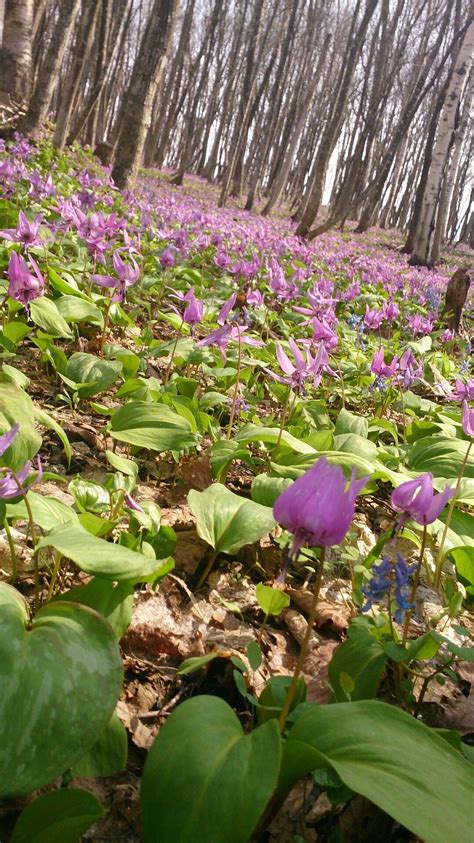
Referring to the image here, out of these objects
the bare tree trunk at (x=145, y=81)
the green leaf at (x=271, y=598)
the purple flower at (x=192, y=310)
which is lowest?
the green leaf at (x=271, y=598)

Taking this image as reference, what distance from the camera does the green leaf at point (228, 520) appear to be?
1.61m

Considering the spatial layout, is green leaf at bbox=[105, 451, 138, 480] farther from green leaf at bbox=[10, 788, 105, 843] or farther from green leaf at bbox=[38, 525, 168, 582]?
green leaf at bbox=[10, 788, 105, 843]

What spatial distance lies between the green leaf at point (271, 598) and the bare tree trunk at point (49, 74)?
1088 centimetres

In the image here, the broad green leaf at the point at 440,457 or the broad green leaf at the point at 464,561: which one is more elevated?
the broad green leaf at the point at 440,457

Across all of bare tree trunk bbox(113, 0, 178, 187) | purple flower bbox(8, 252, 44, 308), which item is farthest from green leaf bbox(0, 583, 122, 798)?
bare tree trunk bbox(113, 0, 178, 187)

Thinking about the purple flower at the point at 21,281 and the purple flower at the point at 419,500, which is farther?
the purple flower at the point at 21,281

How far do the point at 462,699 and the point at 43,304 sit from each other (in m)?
2.35

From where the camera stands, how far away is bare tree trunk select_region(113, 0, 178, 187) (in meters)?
9.01

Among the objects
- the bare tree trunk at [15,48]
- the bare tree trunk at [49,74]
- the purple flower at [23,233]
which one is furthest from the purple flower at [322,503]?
the bare tree trunk at [15,48]

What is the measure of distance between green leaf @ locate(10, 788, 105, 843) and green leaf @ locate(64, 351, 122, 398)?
70.2 inches

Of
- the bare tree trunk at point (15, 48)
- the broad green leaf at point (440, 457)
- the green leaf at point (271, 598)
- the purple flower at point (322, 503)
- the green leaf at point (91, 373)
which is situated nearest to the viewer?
the purple flower at point (322, 503)

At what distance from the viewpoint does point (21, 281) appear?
2213mm

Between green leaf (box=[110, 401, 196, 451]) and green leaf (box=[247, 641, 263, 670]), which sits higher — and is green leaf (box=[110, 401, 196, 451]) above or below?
above

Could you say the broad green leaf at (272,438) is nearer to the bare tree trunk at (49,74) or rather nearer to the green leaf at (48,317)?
the green leaf at (48,317)
